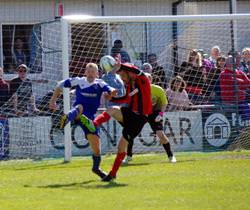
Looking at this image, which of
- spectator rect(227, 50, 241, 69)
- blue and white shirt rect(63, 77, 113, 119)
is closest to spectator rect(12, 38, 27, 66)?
spectator rect(227, 50, 241, 69)

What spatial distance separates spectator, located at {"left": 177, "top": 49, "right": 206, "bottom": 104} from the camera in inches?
808

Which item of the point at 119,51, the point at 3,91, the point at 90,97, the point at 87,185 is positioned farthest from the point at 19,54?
the point at 87,185

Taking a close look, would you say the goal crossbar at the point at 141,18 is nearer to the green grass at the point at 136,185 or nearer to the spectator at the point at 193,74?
the spectator at the point at 193,74

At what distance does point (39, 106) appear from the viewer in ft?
65.5

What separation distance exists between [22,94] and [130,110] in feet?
19.8

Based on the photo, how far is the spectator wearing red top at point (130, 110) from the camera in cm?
1409

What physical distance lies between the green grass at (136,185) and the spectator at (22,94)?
1.75 m

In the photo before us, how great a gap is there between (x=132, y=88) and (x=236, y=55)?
6154 mm

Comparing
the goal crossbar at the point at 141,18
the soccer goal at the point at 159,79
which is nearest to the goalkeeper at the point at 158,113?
the soccer goal at the point at 159,79

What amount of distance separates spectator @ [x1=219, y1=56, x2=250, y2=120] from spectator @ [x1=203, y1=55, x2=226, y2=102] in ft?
0.37

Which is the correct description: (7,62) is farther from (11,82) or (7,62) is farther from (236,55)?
(236,55)

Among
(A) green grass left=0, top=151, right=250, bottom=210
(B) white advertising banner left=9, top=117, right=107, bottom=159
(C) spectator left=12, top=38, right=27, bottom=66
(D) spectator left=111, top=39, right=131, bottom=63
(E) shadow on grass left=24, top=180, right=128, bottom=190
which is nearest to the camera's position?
(A) green grass left=0, top=151, right=250, bottom=210

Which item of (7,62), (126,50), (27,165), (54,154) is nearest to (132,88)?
(27,165)

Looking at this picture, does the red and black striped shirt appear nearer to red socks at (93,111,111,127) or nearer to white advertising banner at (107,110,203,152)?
red socks at (93,111,111,127)
